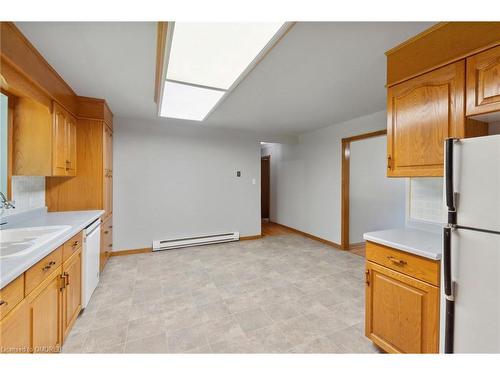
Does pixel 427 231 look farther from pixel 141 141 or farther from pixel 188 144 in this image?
pixel 141 141

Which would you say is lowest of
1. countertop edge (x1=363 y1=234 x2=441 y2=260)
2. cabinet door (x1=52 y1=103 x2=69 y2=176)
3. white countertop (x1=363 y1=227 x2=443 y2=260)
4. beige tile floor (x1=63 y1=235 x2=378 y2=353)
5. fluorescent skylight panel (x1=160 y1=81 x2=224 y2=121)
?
beige tile floor (x1=63 y1=235 x2=378 y2=353)

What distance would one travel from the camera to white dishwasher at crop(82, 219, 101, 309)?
6.57 ft

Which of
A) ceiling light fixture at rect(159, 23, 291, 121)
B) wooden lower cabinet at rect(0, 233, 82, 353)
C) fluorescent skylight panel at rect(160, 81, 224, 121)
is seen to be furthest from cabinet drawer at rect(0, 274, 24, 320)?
fluorescent skylight panel at rect(160, 81, 224, 121)

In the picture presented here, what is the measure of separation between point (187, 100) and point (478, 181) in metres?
2.57

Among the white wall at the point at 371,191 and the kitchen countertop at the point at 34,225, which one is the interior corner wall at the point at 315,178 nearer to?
the white wall at the point at 371,191

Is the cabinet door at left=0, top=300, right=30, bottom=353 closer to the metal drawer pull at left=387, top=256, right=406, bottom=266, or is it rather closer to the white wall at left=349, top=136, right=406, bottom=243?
the metal drawer pull at left=387, top=256, right=406, bottom=266

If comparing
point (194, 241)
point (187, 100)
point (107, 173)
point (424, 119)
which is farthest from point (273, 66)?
point (194, 241)

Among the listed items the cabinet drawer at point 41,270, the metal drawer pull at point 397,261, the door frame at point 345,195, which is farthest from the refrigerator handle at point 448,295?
the door frame at point 345,195

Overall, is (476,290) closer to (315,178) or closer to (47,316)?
(47,316)

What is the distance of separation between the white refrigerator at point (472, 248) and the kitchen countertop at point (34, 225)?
2053 millimetres

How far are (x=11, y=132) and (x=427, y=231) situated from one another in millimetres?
3687

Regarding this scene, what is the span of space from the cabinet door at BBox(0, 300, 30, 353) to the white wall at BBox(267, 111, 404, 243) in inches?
159

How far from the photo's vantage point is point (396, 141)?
169cm

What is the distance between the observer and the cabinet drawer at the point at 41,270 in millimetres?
1123
